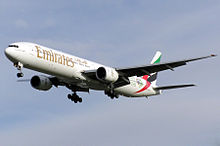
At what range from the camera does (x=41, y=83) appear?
41.2 metres

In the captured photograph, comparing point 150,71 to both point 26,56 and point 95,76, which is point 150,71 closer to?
point 95,76

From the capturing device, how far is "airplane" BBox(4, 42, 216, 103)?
1422 inches

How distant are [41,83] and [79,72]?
474cm

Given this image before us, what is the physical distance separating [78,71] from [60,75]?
1.64 m

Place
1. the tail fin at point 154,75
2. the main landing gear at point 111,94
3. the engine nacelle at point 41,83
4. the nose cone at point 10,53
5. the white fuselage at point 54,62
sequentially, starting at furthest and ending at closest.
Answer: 1. the tail fin at point 154,75
2. the main landing gear at point 111,94
3. the engine nacelle at point 41,83
4. the white fuselage at point 54,62
5. the nose cone at point 10,53

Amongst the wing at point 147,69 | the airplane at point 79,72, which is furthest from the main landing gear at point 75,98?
the wing at point 147,69

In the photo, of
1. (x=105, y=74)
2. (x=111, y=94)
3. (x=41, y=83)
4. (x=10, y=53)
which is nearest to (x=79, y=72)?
(x=105, y=74)

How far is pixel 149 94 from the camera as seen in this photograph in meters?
45.6

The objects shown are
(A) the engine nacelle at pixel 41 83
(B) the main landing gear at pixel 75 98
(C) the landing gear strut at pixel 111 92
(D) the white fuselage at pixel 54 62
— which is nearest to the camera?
(D) the white fuselage at pixel 54 62

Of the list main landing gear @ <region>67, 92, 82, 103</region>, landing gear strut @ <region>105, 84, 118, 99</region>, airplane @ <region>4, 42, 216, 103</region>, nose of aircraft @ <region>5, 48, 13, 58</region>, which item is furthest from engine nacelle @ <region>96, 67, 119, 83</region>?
nose of aircraft @ <region>5, 48, 13, 58</region>

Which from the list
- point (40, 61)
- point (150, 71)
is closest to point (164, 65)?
point (150, 71)

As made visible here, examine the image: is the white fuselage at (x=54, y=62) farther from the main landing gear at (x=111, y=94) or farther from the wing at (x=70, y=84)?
the main landing gear at (x=111, y=94)

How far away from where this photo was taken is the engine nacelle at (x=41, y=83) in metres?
41.2

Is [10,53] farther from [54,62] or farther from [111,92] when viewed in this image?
[111,92]
